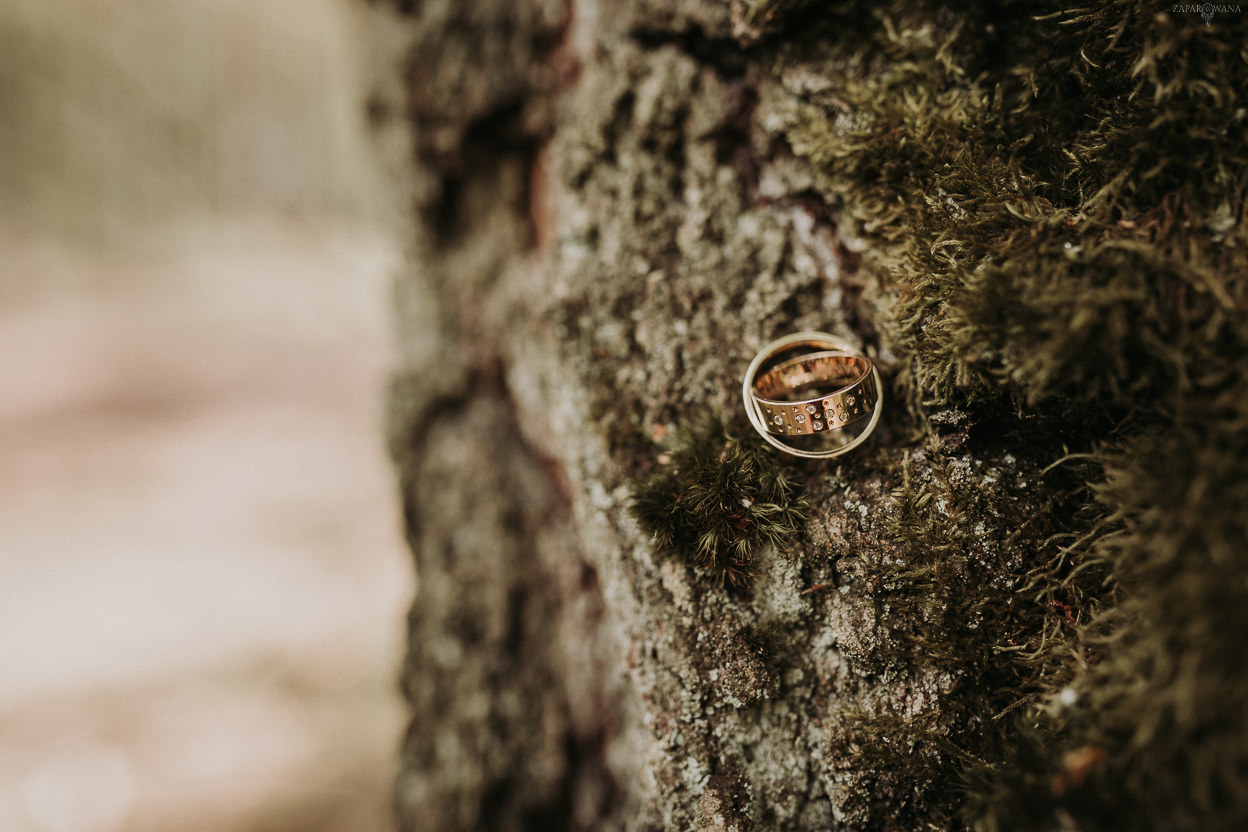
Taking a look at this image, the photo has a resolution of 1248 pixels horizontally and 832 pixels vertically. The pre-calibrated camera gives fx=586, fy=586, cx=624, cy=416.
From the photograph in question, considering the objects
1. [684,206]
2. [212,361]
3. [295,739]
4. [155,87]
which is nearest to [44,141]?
[155,87]

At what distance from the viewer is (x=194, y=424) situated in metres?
9.66

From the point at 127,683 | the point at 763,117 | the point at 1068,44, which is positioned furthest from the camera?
the point at 127,683

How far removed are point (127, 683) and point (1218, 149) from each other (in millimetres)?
7346

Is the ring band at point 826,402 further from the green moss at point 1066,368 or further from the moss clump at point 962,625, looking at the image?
the moss clump at point 962,625

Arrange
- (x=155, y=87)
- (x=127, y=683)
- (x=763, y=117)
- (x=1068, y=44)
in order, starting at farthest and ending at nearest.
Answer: (x=155, y=87)
(x=127, y=683)
(x=763, y=117)
(x=1068, y=44)

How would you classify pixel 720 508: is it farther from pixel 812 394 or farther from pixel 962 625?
pixel 962 625

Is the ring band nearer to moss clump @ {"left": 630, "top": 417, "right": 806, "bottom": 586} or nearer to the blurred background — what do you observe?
Answer: moss clump @ {"left": 630, "top": 417, "right": 806, "bottom": 586}

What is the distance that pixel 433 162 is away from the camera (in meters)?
2.30

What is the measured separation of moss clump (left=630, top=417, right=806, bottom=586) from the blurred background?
1578mm

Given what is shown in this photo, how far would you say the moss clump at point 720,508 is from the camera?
1.44 meters

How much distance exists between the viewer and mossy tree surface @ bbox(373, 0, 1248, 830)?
1091 mm

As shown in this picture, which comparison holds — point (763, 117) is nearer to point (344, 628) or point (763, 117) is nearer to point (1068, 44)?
point (1068, 44)

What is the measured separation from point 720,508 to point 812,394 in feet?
1.70

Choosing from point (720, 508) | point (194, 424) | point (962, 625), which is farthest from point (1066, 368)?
point (194, 424)
